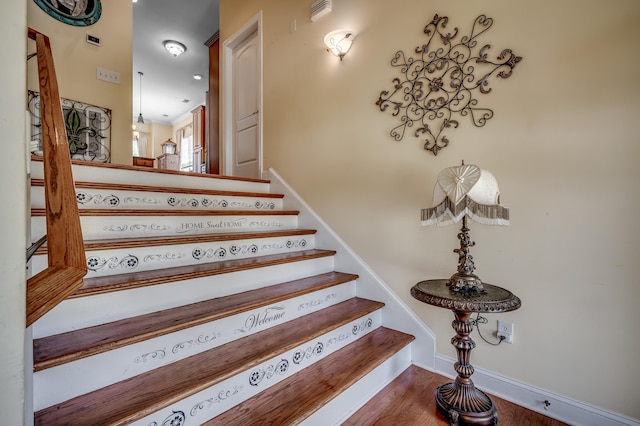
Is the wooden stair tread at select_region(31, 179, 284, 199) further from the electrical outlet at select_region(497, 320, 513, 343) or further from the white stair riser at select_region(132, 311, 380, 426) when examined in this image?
the electrical outlet at select_region(497, 320, 513, 343)

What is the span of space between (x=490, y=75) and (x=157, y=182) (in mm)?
2404

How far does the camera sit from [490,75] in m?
1.71

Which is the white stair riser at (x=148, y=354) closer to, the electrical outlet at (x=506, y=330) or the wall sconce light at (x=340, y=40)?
the electrical outlet at (x=506, y=330)

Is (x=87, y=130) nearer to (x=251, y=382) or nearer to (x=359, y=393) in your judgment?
(x=251, y=382)

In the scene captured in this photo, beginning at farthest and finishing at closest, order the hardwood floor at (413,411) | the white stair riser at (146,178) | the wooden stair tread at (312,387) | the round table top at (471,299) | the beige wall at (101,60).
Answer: the beige wall at (101,60)
the white stair riser at (146,178)
the hardwood floor at (413,411)
the round table top at (471,299)
the wooden stair tread at (312,387)

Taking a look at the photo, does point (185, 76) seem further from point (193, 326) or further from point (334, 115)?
point (193, 326)

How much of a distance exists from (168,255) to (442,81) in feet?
6.59

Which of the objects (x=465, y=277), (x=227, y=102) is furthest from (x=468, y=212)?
(x=227, y=102)

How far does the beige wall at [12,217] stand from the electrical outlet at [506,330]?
197 centimetres

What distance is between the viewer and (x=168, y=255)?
1698 millimetres

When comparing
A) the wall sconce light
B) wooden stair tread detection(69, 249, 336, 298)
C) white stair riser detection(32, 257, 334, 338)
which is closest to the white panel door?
the wall sconce light

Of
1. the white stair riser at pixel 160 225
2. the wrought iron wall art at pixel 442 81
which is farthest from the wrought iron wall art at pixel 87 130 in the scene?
the wrought iron wall art at pixel 442 81

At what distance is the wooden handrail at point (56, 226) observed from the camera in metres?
0.56

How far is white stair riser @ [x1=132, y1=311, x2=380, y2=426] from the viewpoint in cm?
113
